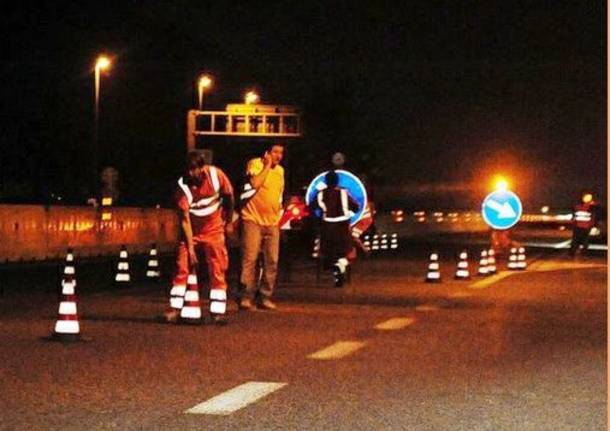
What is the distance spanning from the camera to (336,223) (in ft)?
77.8

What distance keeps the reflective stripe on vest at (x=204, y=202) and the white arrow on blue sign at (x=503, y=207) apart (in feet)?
59.6

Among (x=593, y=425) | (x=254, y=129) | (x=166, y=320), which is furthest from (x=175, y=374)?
(x=254, y=129)

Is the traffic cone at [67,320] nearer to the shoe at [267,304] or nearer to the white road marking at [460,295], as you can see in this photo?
the shoe at [267,304]

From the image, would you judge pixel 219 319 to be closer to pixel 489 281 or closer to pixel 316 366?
pixel 316 366

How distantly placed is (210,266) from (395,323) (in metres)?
2.10

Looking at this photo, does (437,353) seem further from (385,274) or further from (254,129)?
(254,129)

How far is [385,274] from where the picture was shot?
28703mm

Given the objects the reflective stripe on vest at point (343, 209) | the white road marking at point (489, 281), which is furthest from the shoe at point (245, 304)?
the white road marking at point (489, 281)

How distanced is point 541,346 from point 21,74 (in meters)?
62.7

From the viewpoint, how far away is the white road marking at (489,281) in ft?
79.8

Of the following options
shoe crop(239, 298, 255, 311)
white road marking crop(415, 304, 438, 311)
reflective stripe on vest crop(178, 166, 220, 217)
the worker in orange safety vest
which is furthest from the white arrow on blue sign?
reflective stripe on vest crop(178, 166, 220, 217)

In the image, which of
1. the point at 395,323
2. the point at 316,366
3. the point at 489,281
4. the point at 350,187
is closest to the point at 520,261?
the point at 489,281

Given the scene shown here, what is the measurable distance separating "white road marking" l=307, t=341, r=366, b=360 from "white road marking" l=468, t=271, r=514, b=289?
34.5 ft

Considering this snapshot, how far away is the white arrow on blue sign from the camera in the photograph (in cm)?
3356
